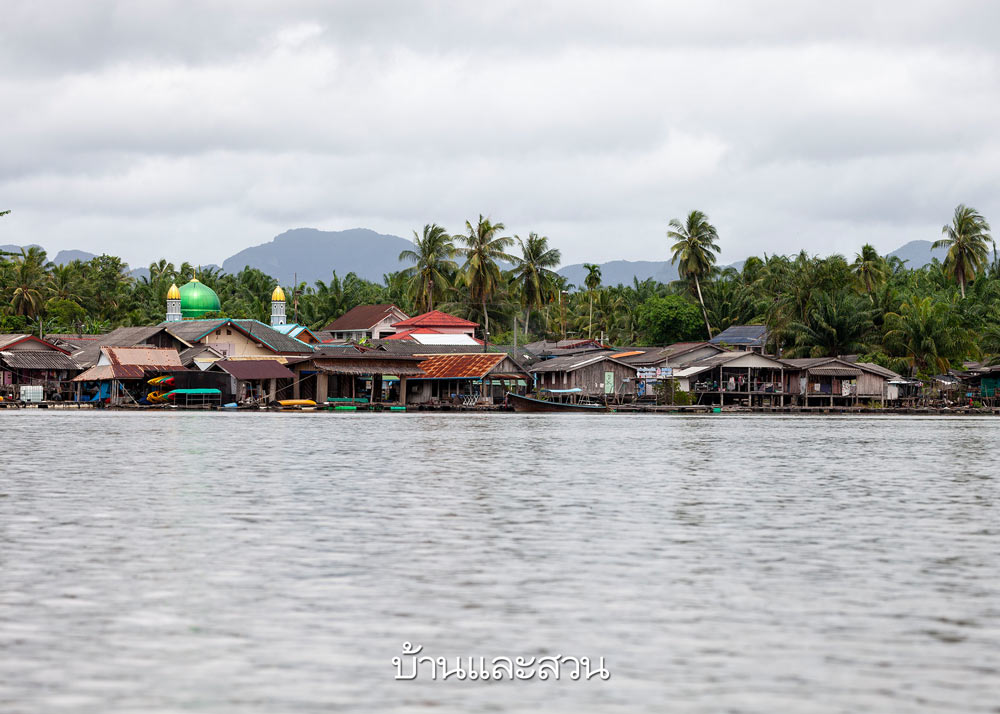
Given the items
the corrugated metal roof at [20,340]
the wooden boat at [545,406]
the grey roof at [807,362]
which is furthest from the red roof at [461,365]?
the corrugated metal roof at [20,340]

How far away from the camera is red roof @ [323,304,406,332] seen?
90562 millimetres

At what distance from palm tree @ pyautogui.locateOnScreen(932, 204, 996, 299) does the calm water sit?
6565 centimetres

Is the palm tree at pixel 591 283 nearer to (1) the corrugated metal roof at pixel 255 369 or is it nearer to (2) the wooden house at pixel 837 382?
(2) the wooden house at pixel 837 382

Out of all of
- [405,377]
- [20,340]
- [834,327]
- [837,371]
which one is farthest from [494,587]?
[20,340]

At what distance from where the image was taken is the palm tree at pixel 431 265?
88375mm

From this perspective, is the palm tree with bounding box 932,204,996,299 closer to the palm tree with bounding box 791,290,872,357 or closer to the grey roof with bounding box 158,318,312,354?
the palm tree with bounding box 791,290,872,357

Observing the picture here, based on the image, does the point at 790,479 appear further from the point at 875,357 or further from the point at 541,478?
the point at 875,357

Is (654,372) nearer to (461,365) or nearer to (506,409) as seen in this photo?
(506,409)

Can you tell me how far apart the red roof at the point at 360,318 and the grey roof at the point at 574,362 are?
1924cm

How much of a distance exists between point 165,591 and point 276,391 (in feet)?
189

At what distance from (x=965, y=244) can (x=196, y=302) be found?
190 ft

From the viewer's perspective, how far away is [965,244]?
279ft

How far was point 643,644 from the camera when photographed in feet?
28.8

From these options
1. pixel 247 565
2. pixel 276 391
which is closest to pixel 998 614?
pixel 247 565
